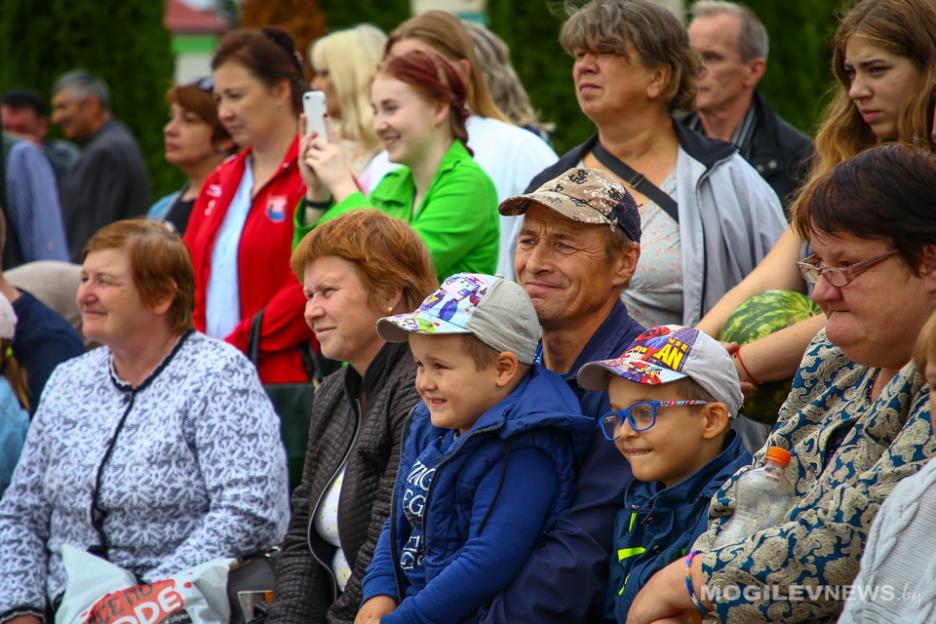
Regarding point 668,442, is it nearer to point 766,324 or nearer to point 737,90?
point 766,324

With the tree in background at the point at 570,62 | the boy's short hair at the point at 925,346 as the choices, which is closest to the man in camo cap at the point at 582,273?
the boy's short hair at the point at 925,346

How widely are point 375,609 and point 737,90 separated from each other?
3.62 m

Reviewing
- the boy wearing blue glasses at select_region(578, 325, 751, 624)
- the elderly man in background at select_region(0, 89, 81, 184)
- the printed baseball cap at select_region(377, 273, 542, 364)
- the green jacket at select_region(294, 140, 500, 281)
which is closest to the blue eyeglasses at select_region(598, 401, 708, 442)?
the boy wearing blue glasses at select_region(578, 325, 751, 624)

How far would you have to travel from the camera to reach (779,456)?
299 centimetres

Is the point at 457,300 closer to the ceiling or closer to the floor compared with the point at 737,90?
closer to the floor

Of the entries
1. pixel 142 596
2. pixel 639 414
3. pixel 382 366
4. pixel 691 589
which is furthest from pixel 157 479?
pixel 691 589

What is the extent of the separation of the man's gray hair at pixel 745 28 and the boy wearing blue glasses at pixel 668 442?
3.35 meters

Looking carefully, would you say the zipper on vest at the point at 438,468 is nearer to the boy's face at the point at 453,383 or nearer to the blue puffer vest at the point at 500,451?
the blue puffer vest at the point at 500,451

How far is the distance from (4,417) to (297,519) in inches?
63.3

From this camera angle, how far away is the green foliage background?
40.5ft

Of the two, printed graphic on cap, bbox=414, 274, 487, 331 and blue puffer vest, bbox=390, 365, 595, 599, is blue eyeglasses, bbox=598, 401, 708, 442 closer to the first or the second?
blue puffer vest, bbox=390, 365, 595, 599

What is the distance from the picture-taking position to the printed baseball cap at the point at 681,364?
316 cm

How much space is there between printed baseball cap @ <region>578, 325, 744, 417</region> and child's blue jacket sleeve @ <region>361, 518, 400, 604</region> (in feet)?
2.84
